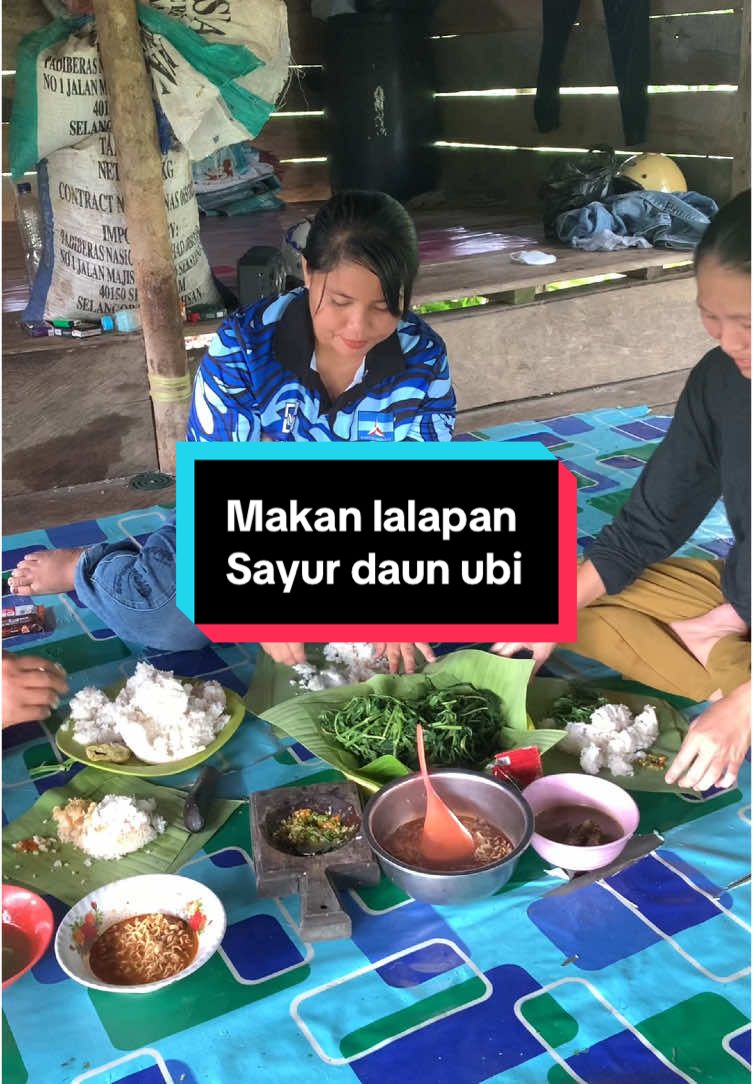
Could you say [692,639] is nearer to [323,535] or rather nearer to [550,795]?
[550,795]

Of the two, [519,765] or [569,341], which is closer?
[519,765]

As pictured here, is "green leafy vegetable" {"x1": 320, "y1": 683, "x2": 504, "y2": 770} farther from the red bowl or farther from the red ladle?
the red bowl

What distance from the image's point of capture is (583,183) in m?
2.33

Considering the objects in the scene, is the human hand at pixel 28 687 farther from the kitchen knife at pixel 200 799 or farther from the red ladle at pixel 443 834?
the red ladle at pixel 443 834

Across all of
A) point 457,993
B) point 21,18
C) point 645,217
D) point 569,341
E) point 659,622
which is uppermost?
point 21,18

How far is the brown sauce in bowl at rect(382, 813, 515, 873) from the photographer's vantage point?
0.74 metres

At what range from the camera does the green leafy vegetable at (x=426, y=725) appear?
0.88 m

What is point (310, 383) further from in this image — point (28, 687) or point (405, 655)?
point (28, 687)

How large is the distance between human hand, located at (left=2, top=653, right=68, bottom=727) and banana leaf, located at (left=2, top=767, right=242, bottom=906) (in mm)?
85

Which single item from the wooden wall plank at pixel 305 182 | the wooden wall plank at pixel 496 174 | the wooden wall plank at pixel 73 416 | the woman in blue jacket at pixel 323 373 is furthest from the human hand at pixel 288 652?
the wooden wall plank at pixel 305 182

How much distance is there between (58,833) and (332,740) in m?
0.27

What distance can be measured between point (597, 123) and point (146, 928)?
2486mm

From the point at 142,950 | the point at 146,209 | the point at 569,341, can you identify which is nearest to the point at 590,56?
the point at 569,341

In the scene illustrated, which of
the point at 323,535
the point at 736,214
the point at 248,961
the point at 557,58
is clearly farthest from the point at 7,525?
the point at 557,58
